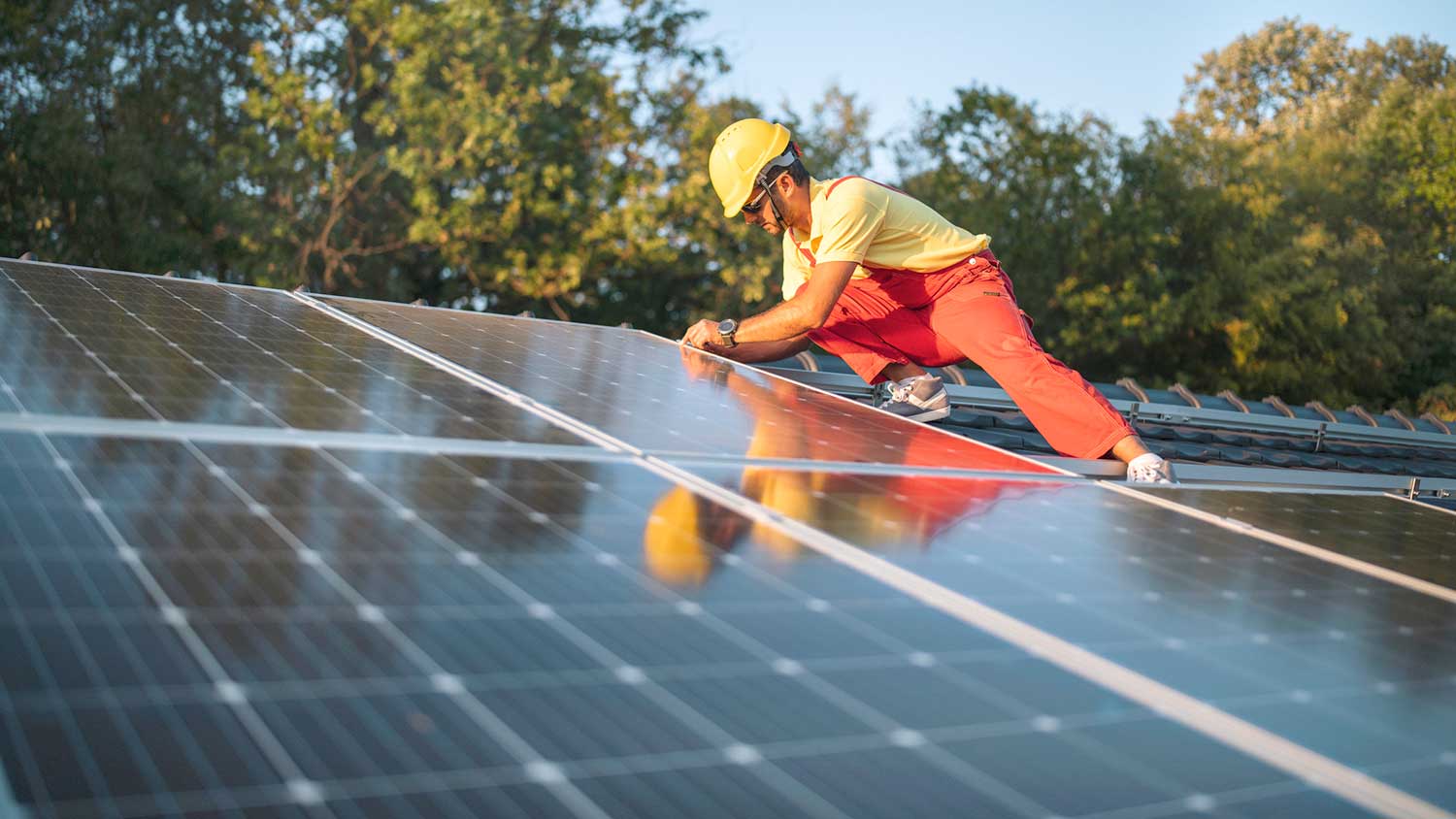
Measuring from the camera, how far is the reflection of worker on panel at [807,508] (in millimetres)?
2811

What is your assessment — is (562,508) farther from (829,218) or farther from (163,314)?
(829,218)

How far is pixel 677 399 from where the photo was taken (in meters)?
5.30

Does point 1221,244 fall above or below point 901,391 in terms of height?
above

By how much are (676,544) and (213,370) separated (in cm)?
211

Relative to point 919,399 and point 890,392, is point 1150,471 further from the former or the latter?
point 890,392

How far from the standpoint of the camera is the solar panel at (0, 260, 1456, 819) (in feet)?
5.34

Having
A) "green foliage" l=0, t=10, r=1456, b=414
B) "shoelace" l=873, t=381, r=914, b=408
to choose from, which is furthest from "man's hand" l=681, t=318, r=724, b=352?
"green foliage" l=0, t=10, r=1456, b=414

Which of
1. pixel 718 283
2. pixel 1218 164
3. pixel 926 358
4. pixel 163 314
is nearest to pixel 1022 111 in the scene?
pixel 1218 164

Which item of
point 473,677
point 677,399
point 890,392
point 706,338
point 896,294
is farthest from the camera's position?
point 890,392

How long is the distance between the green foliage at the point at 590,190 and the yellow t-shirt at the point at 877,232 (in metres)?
23.2

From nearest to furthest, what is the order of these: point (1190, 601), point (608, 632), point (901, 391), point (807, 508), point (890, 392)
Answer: point (608, 632), point (1190, 601), point (807, 508), point (901, 391), point (890, 392)

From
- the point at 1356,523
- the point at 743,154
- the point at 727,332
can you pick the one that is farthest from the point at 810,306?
the point at 1356,523

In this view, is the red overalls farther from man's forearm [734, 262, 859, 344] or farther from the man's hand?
the man's hand

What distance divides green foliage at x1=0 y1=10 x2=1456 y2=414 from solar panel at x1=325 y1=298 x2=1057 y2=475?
22.6 meters
